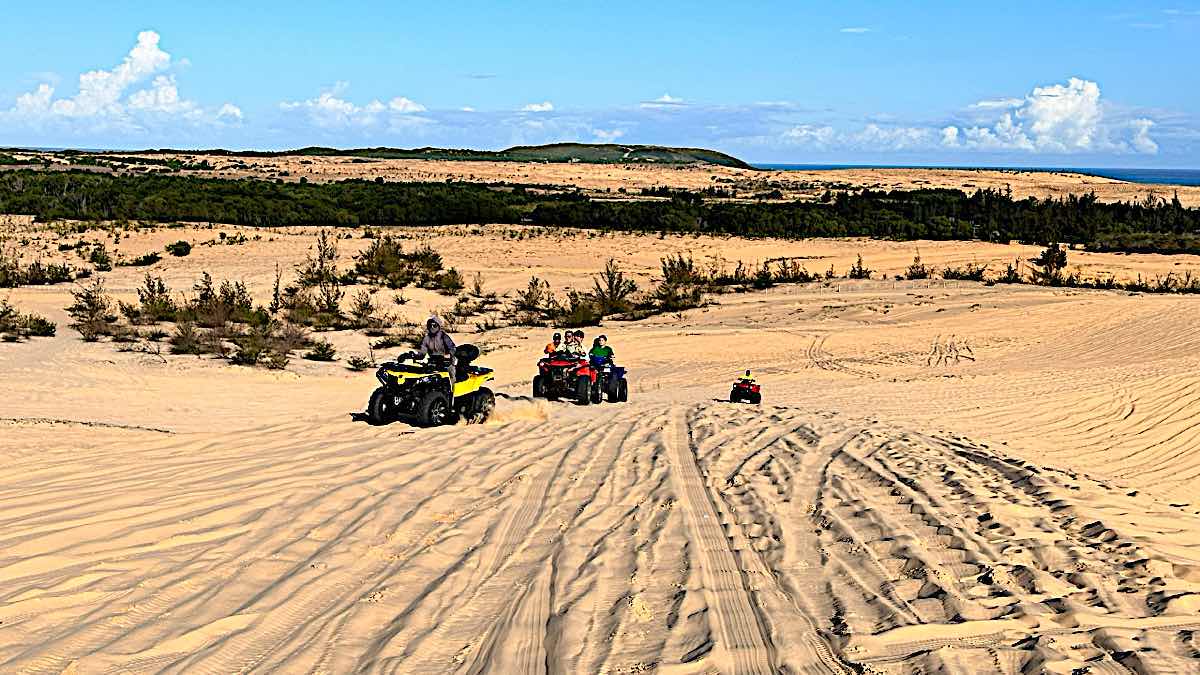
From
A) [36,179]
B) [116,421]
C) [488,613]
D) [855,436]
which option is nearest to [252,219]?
[36,179]

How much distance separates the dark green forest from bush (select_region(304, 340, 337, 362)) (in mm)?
23293

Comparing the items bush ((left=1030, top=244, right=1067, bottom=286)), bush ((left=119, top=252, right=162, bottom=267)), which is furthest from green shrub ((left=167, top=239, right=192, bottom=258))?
bush ((left=1030, top=244, right=1067, bottom=286))

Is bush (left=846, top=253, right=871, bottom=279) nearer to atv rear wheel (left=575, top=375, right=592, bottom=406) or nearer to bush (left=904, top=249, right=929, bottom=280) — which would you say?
bush (left=904, top=249, right=929, bottom=280)

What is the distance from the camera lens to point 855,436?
9.81 meters

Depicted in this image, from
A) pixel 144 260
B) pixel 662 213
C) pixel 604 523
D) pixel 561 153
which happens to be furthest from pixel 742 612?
pixel 561 153

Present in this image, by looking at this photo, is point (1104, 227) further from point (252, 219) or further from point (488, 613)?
point (488, 613)

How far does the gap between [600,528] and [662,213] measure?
37.6 m

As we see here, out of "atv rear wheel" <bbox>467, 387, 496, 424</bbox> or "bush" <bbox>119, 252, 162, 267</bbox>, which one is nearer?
"atv rear wheel" <bbox>467, 387, 496, 424</bbox>

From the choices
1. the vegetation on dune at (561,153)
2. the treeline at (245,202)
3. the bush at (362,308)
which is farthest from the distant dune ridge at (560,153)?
the bush at (362,308)

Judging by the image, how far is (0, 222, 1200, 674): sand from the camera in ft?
14.5

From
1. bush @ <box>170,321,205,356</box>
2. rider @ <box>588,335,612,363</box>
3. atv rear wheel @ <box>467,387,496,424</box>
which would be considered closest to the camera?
atv rear wheel @ <box>467,387,496,424</box>

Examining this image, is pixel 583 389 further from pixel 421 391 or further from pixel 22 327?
pixel 22 327

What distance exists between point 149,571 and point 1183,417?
1045cm

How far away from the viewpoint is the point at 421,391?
10.4m
